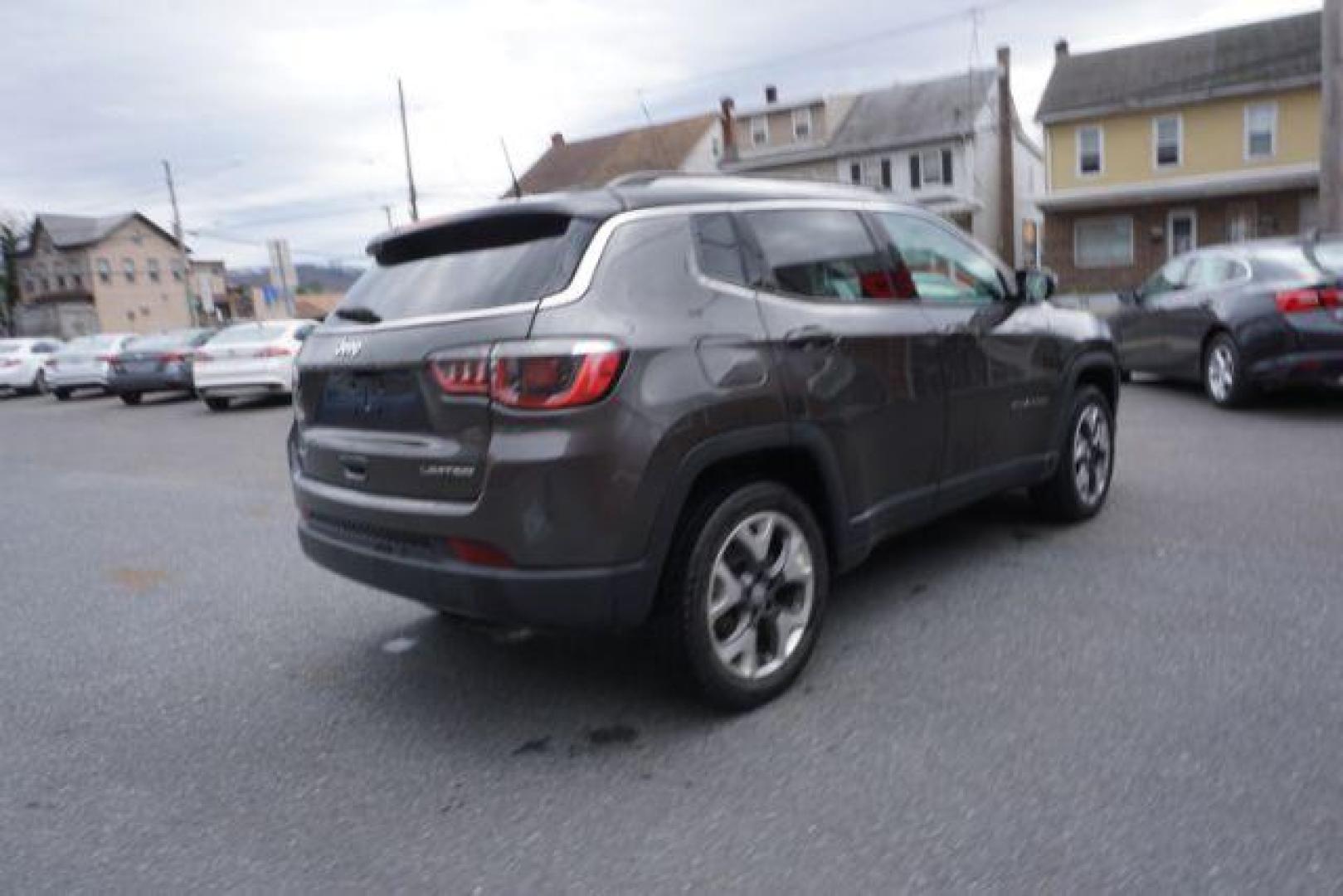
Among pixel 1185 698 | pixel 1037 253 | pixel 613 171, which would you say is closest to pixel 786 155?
pixel 613 171

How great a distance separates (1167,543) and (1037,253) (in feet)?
102

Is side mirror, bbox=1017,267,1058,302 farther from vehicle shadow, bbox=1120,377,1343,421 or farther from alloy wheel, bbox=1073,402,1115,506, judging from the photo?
vehicle shadow, bbox=1120,377,1343,421

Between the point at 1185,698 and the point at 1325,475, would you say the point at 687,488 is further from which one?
the point at 1325,475

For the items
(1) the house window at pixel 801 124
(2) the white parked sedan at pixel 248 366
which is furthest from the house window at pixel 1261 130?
(2) the white parked sedan at pixel 248 366

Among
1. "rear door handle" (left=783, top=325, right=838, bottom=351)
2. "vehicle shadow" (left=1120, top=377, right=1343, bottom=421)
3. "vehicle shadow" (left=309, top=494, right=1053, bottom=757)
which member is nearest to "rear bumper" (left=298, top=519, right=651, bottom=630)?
"vehicle shadow" (left=309, top=494, right=1053, bottom=757)

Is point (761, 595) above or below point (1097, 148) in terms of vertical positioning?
below

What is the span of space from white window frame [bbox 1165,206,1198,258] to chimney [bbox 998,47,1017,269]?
24.0 feet

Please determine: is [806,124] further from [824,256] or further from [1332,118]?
[824,256]

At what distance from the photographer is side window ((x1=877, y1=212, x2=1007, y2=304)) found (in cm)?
423

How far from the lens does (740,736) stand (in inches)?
126

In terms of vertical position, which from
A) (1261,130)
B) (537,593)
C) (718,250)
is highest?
(1261,130)

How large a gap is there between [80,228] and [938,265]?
82.7 metres

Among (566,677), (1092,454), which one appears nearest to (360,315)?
(566,677)

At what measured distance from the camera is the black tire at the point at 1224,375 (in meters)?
8.42
